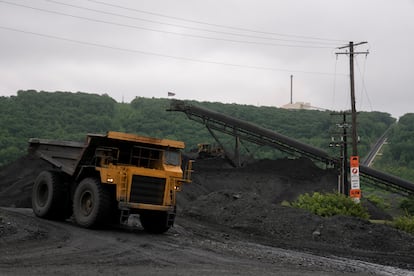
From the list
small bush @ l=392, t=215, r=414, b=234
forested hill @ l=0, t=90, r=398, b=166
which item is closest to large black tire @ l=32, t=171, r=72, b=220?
small bush @ l=392, t=215, r=414, b=234

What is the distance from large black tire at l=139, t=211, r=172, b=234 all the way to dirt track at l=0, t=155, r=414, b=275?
1.09 feet

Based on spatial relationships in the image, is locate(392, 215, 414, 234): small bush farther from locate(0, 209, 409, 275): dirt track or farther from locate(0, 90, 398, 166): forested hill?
locate(0, 90, 398, 166): forested hill

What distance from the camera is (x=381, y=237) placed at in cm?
1684

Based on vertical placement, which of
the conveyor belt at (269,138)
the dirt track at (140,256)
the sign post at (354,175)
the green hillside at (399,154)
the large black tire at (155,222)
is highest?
the green hillside at (399,154)

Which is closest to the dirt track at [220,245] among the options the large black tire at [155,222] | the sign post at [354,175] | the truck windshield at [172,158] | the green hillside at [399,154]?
the large black tire at [155,222]

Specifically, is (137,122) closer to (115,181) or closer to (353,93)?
(353,93)

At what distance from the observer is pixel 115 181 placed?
1444 centimetres

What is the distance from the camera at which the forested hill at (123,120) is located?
69.4 metres

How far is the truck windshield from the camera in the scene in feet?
50.3

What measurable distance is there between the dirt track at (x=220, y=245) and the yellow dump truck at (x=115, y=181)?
0.54 m

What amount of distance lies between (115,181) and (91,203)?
99 centimetres

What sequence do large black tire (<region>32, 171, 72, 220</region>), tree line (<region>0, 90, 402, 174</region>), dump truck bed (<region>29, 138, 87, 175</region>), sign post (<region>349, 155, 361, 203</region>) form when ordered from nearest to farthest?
dump truck bed (<region>29, 138, 87, 175</region>), large black tire (<region>32, 171, 72, 220</region>), sign post (<region>349, 155, 361, 203</region>), tree line (<region>0, 90, 402, 174</region>)

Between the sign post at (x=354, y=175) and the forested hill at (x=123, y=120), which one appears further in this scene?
the forested hill at (x=123, y=120)

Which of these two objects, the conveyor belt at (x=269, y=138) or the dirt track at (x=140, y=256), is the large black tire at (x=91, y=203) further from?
the conveyor belt at (x=269, y=138)
